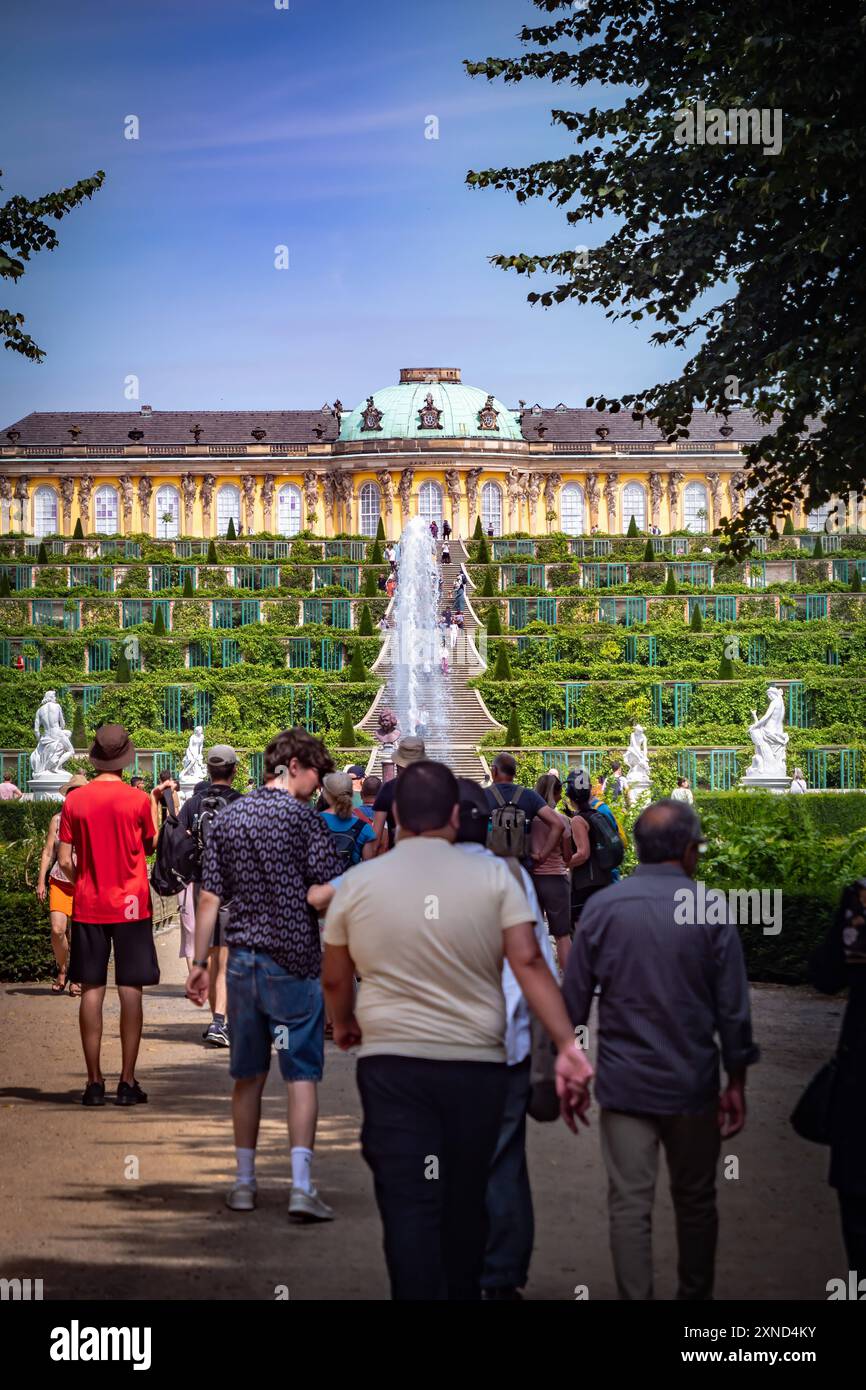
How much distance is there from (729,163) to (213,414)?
71.8 metres

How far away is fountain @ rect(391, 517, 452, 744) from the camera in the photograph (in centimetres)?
3819

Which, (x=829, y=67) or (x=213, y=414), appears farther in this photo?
(x=213, y=414)

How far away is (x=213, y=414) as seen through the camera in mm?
82312

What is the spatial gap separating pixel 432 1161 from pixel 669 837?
110cm

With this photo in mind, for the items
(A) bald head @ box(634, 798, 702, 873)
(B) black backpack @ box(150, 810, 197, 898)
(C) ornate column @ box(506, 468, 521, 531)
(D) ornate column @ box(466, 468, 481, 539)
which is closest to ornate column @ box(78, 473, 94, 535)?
(D) ornate column @ box(466, 468, 481, 539)

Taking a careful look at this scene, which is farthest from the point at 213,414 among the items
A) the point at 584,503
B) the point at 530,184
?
the point at 530,184

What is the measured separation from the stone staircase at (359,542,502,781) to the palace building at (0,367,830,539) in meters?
30.0

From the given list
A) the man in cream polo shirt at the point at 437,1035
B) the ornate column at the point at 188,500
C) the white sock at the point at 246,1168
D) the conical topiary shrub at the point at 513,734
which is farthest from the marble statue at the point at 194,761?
the ornate column at the point at 188,500

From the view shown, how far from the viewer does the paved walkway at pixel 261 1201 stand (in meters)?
5.77

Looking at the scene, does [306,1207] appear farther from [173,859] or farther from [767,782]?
[767,782]

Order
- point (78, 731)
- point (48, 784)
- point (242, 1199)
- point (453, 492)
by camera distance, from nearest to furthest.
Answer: point (242, 1199)
point (48, 784)
point (78, 731)
point (453, 492)

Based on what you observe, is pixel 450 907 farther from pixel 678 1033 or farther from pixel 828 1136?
pixel 828 1136

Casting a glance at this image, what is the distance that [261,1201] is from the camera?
22.3 feet

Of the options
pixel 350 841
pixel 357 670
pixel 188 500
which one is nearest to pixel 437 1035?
pixel 350 841
